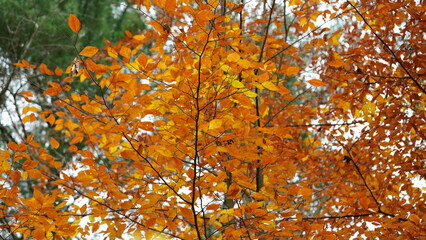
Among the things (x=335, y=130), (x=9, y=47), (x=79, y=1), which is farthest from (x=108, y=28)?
(x=335, y=130)

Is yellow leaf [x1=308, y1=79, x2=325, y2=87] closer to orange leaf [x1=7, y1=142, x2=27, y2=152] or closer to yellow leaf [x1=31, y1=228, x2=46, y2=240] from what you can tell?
orange leaf [x1=7, y1=142, x2=27, y2=152]

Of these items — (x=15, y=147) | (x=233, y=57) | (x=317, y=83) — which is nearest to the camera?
(x=233, y=57)

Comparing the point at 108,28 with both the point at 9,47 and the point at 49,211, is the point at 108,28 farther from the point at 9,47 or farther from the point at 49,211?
the point at 49,211

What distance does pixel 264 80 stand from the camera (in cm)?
184

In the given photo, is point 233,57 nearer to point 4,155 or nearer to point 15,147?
point 15,147

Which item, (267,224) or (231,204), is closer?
(267,224)

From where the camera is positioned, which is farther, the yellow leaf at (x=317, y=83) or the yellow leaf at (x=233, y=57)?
the yellow leaf at (x=317, y=83)

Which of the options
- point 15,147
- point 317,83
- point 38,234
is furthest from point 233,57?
point 38,234

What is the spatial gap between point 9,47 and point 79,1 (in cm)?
246

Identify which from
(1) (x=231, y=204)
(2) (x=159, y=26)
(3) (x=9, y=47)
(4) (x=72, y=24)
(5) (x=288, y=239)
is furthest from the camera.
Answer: (3) (x=9, y=47)

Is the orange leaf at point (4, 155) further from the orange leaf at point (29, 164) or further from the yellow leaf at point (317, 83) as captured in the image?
the yellow leaf at point (317, 83)

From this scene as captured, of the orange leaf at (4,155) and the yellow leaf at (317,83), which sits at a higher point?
the orange leaf at (4,155)

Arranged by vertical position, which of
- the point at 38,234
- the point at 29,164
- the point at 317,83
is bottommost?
the point at 38,234

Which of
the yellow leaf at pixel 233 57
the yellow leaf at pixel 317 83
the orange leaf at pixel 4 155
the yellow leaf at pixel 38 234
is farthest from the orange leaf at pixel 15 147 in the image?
the yellow leaf at pixel 317 83
